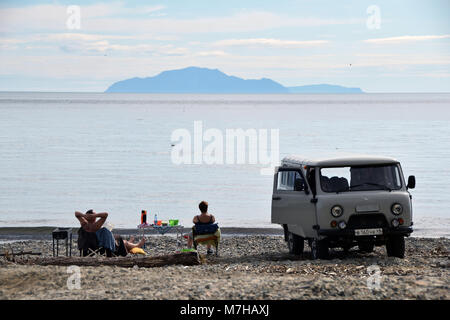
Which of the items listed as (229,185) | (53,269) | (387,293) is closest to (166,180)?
(229,185)

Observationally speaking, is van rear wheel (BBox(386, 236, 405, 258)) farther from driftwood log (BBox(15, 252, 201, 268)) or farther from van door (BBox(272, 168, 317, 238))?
driftwood log (BBox(15, 252, 201, 268))

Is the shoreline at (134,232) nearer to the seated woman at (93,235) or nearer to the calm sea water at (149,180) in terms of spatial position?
the calm sea water at (149,180)

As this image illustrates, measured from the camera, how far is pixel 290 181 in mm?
16453

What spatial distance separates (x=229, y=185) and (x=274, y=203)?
87.5ft

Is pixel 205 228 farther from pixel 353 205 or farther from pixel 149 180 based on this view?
pixel 149 180

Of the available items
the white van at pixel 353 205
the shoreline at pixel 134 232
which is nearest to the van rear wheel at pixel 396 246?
the white van at pixel 353 205

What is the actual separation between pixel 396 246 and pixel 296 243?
240 centimetres

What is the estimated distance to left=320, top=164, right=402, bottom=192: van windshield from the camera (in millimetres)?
15133

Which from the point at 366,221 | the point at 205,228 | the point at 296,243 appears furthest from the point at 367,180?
the point at 205,228

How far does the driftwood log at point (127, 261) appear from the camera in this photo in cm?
1403

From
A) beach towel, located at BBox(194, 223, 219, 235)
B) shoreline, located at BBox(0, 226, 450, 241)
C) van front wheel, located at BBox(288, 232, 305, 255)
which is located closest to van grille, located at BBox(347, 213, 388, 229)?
van front wheel, located at BBox(288, 232, 305, 255)

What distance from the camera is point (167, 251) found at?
66.6ft

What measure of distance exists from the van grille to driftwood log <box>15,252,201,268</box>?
3.19m
